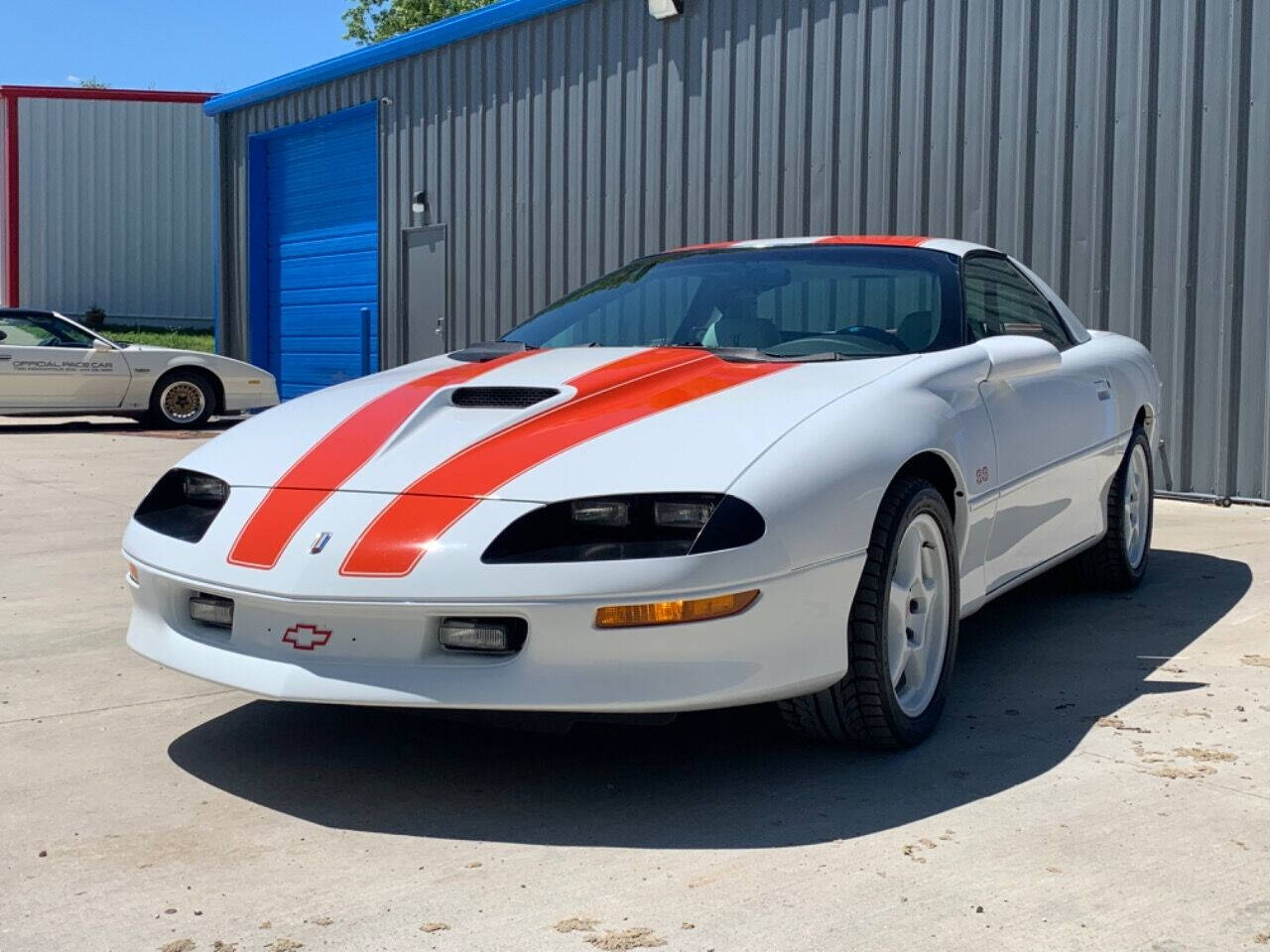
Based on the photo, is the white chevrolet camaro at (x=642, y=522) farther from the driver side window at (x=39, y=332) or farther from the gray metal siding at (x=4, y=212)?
the gray metal siding at (x=4, y=212)

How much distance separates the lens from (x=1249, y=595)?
5.62 m

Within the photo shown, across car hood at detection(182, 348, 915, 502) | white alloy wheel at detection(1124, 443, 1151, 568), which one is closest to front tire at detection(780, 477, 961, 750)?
car hood at detection(182, 348, 915, 502)

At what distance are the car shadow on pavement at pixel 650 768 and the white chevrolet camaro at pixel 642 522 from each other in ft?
0.59

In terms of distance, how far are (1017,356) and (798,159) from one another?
681 cm

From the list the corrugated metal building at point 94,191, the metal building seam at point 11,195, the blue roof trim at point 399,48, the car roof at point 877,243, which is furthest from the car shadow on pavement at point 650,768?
the metal building seam at point 11,195

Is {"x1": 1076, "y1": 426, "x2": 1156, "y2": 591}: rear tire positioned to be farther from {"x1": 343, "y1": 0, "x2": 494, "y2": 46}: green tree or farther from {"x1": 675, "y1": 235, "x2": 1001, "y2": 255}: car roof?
{"x1": 343, "y1": 0, "x2": 494, "y2": 46}: green tree

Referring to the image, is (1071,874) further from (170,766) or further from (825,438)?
(170,766)

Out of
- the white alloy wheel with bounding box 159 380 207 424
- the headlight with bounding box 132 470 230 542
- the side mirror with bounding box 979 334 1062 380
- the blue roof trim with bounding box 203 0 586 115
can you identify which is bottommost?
the white alloy wheel with bounding box 159 380 207 424

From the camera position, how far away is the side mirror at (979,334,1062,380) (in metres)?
4.20

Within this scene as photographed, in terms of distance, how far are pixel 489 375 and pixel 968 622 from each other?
6.70ft

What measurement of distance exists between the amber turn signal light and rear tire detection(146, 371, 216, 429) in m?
12.2

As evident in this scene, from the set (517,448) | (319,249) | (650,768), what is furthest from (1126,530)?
(319,249)

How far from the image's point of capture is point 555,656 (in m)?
3.09

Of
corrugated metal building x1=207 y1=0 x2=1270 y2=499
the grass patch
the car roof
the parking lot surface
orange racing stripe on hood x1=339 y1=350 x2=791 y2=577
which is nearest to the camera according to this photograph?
the parking lot surface
